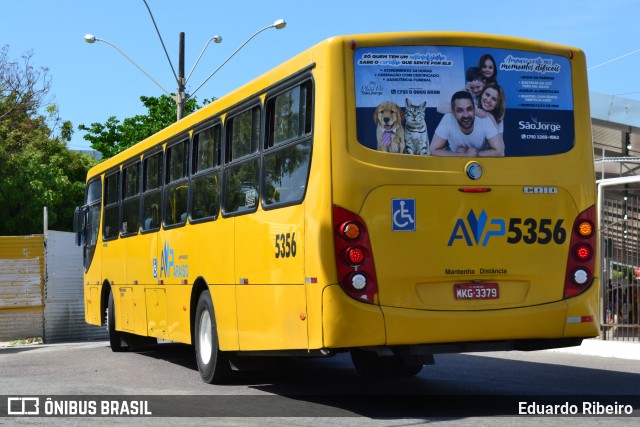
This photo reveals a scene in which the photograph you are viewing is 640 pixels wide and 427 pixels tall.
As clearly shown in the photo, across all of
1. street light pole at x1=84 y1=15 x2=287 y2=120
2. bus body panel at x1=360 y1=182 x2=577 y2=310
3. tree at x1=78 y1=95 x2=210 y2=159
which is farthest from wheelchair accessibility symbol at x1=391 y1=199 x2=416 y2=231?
tree at x1=78 y1=95 x2=210 y2=159

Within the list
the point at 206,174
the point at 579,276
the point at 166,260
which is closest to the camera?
the point at 579,276

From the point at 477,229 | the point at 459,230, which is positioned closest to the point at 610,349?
the point at 477,229

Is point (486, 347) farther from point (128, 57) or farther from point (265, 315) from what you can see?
point (128, 57)

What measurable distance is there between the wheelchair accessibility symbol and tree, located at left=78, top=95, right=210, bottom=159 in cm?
3780

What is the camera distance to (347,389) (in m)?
11.7

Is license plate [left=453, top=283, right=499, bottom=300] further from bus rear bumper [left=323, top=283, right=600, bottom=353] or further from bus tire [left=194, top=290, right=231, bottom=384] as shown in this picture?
bus tire [left=194, top=290, right=231, bottom=384]

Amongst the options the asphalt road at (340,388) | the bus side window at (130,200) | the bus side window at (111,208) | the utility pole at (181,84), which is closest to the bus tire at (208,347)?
the asphalt road at (340,388)

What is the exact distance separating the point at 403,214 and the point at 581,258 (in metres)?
1.75

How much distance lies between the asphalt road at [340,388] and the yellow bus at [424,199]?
586 millimetres

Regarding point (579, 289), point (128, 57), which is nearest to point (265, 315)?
point (579, 289)

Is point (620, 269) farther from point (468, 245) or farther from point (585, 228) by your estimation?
point (468, 245)

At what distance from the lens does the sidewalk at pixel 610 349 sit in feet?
51.8

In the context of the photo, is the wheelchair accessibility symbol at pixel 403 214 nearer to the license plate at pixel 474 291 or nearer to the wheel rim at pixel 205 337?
the license plate at pixel 474 291

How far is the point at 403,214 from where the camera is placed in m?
9.26
